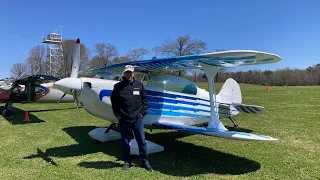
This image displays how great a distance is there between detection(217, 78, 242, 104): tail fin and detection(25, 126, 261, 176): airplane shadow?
211 centimetres

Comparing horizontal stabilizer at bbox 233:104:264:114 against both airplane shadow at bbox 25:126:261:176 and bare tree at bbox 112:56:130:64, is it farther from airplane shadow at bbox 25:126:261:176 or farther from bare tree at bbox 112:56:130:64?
bare tree at bbox 112:56:130:64

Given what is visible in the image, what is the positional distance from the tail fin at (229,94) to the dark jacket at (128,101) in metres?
4.16

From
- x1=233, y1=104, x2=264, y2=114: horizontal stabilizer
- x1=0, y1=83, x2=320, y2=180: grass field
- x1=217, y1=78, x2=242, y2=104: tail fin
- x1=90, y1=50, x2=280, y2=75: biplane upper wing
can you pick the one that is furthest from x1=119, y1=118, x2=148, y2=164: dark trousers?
x1=217, y1=78, x2=242, y2=104: tail fin

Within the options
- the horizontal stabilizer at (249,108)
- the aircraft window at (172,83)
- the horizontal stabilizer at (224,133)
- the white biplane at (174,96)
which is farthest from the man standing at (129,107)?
the horizontal stabilizer at (249,108)

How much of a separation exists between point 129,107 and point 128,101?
4.6 inches

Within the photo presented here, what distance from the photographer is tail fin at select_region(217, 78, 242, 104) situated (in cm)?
853

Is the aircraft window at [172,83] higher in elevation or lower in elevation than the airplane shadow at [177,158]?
higher

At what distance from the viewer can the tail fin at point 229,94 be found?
28.0 ft

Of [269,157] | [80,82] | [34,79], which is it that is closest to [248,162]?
[269,157]

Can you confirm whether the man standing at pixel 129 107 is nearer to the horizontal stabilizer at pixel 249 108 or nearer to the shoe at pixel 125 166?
the shoe at pixel 125 166

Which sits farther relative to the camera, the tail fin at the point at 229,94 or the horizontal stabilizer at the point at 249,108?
the tail fin at the point at 229,94

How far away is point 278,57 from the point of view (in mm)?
4594

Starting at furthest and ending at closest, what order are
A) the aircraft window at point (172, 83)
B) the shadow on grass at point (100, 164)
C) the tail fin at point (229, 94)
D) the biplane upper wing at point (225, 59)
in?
the tail fin at point (229, 94)
the aircraft window at point (172, 83)
the shadow on grass at point (100, 164)
the biplane upper wing at point (225, 59)

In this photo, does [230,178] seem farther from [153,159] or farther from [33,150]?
[33,150]
